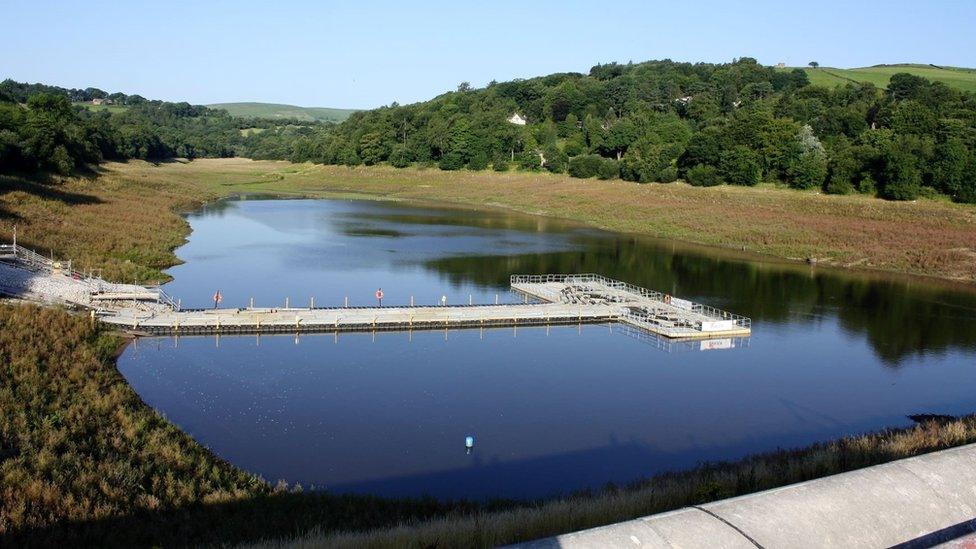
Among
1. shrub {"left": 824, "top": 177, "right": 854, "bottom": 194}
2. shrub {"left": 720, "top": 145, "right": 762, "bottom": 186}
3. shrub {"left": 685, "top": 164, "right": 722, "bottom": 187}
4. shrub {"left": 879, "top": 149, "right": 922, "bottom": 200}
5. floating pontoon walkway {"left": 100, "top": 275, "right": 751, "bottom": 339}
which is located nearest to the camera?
floating pontoon walkway {"left": 100, "top": 275, "right": 751, "bottom": 339}

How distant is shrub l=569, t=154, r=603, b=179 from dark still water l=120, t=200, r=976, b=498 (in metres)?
50.7

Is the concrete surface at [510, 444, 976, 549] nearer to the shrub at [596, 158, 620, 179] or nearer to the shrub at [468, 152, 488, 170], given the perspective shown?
the shrub at [596, 158, 620, 179]

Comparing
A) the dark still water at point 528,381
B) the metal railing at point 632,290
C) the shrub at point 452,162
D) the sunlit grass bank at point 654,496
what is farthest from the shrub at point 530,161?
the sunlit grass bank at point 654,496

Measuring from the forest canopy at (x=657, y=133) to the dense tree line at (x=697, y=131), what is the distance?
201 mm

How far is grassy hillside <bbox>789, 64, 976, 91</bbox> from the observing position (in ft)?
422

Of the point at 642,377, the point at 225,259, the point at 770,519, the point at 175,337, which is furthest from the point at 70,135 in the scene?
the point at 770,519

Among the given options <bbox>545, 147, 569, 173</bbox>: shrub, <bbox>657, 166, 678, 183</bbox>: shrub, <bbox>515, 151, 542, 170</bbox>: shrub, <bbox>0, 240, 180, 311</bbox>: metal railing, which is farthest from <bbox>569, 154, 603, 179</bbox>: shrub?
<bbox>0, 240, 180, 311</bbox>: metal railing

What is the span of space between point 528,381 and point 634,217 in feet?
182

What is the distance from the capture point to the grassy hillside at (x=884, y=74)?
129m

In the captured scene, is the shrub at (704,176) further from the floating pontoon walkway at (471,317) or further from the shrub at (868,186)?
the floating pontoon walkway at (471,317)

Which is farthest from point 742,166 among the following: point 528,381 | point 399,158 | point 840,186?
point 399,158

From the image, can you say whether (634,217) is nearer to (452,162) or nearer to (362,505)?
(452,162)

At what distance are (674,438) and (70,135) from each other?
8330 cm

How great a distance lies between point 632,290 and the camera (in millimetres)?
48562
